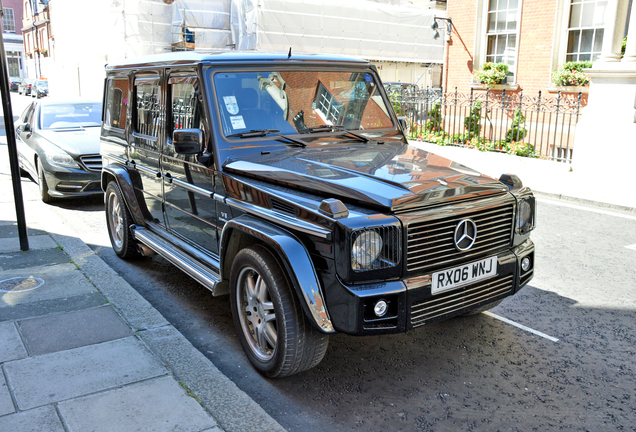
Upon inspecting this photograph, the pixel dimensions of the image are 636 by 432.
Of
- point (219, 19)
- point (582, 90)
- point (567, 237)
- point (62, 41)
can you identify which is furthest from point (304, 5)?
point (567, 237)

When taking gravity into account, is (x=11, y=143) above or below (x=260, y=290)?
above

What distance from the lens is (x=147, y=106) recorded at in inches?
206

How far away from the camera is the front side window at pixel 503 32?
16.6 meters

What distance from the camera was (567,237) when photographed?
23.4ft

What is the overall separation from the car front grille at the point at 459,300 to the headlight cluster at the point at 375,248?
0.32 metres

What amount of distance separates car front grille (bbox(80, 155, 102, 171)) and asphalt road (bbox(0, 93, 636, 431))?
3.59m

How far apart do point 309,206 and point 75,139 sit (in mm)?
7293

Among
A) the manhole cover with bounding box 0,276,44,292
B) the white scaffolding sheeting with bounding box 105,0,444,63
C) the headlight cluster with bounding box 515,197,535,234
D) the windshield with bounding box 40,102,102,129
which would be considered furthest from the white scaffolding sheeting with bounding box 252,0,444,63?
the headlight cluster with bounding box 515,197,535,234

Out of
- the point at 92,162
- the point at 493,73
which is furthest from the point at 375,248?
the point at 493,73

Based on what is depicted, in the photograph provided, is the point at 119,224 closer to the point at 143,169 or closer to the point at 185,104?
the point at 143,169

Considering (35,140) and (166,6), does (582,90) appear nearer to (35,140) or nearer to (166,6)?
(35,140)

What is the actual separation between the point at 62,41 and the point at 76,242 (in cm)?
3559

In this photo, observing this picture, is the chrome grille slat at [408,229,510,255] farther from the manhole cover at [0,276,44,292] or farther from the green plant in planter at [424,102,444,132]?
the green plant in planter at [424,102,444,132]

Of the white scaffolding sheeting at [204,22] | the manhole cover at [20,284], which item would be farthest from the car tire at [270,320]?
the white scaffolding sheeting at [204,22]
